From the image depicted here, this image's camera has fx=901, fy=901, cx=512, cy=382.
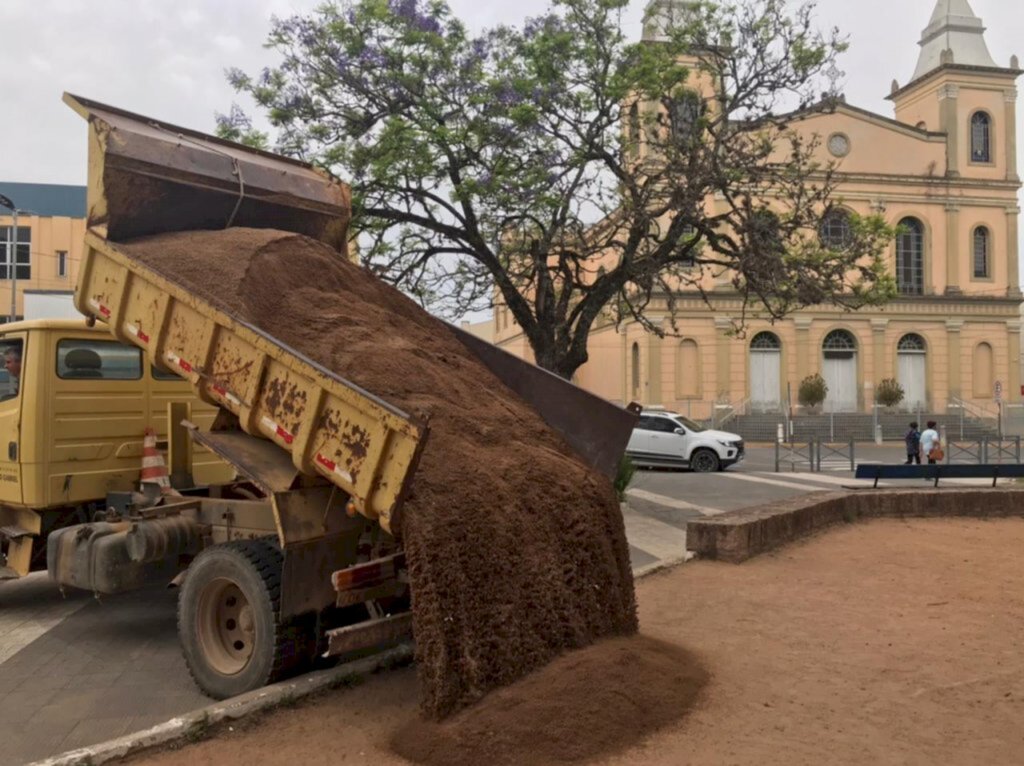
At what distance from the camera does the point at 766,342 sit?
39.3m

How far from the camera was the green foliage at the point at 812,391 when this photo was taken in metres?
37.5

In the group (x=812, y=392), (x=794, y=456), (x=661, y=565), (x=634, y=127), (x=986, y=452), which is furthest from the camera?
(x=812, y=392)

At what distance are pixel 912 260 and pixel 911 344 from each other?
12.7 ft

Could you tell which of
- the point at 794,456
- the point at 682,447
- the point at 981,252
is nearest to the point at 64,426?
the point at 682,447

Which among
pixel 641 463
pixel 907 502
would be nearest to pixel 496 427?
pixel 907 502

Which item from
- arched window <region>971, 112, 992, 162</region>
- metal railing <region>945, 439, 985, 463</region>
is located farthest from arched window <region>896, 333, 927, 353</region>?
metal railing <region>945, 439, 985, 463</region>

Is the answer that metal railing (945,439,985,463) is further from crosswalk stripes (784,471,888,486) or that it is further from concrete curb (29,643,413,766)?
concrete curb (29,643,413,766)

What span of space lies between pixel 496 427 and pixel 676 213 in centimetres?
807

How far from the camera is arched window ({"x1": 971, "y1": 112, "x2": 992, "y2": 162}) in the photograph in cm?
4144

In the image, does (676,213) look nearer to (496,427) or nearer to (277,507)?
(496,427)

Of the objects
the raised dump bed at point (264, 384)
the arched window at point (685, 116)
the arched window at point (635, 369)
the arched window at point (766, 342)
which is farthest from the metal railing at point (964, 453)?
the raised dump bed at point (264, 384)

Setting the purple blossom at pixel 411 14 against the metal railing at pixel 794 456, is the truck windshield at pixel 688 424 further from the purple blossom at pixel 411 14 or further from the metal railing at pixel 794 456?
the purple blossom at pixel 411 14

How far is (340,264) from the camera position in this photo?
6.85 m

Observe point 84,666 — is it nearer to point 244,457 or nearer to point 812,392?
point 244,457
